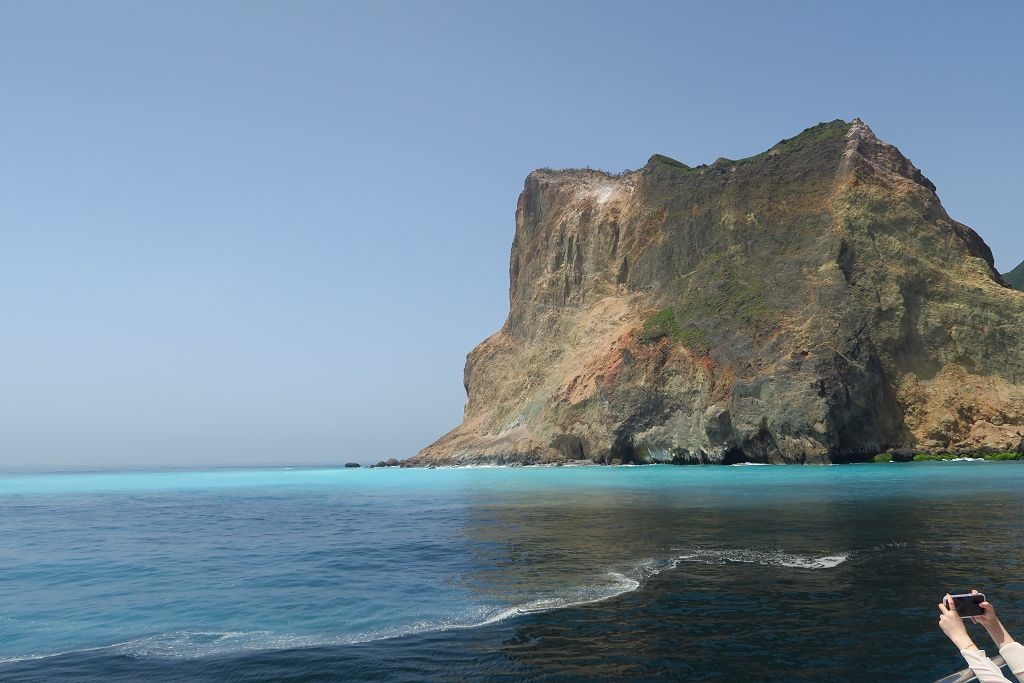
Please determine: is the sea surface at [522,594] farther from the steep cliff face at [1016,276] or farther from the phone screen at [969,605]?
the steep cliff face at [1016,276]

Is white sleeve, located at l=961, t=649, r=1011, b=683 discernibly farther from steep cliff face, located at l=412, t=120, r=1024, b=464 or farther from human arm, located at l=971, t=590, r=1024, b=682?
steep cliff face, located at l=412, t=120, r=1024, b=464

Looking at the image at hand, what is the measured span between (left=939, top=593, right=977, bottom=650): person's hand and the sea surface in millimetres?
4565

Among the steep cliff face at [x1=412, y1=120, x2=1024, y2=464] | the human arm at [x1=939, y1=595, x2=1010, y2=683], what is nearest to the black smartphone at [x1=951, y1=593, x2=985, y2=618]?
the human arm at [x1=939, y1=595, x2=1010, y2=683]

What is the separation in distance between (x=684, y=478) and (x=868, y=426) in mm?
30865

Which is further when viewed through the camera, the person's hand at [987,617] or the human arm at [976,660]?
the person's hand at [987,617]

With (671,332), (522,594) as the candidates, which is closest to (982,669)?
(522,594)

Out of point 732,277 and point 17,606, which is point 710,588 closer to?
point 17,606

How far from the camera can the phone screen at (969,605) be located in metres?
4.83

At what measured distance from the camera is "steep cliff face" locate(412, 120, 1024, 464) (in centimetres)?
7188

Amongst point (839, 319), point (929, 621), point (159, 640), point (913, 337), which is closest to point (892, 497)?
point (929, 621)

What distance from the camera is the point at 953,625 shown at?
4.76 metres

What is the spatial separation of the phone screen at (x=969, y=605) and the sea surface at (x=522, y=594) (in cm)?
457

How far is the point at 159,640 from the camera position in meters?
11.6

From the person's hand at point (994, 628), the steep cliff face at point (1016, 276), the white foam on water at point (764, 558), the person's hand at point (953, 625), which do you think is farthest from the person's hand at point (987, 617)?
the steep cliff face at point (1016, 276)
